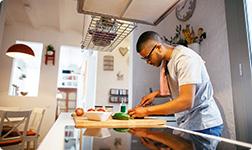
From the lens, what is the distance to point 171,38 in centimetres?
229

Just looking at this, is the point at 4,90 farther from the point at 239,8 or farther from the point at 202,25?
the point at 239,8

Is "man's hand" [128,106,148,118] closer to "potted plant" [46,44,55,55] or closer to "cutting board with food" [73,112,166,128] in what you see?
"cutting board with food" [73,112,166,128]

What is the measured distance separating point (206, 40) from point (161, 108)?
114 cm

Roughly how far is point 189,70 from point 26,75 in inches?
202

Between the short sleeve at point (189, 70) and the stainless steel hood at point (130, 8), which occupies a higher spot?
the stainless steel hood at point (130, 8)

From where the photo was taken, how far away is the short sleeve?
3.07 feet

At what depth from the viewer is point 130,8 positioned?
1.08 meters

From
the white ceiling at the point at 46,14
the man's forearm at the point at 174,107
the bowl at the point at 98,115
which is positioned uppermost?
the white ceiling at the point at 46,14

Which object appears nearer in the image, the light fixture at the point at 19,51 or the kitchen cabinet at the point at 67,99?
the light fixture at the point at 19,51

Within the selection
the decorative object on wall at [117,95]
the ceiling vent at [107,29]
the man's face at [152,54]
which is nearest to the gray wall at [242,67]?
the man's face at [152,54]

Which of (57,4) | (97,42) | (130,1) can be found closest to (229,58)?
(130,1)

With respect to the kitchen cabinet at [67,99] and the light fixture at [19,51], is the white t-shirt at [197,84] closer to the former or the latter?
the light fixture at [19,51]

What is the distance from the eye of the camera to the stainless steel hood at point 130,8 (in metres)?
1.02

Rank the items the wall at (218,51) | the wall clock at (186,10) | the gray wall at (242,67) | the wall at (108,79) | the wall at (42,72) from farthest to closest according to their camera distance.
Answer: the wall at (108,79) < the wall at (42,72) < the wall clock at (186,10) < the wall at (218,51) < the gray wall at (242,67)
